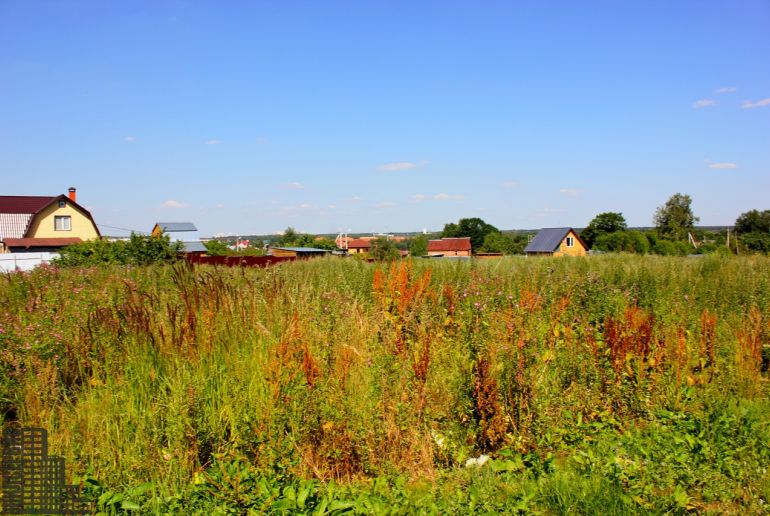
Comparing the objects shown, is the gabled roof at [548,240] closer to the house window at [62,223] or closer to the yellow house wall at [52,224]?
the yellow house wall at [52,224]

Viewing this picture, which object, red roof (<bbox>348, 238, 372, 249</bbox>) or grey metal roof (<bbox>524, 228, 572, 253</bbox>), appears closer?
grey metal roof (<bbox>524, 228, 572, 253</bbox>)

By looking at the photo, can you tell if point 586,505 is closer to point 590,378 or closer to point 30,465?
point 590,378

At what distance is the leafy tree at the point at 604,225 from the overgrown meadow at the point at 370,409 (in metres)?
78.3

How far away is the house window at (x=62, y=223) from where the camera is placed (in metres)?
46.1

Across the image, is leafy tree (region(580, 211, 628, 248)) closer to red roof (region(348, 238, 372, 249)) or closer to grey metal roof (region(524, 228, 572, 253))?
grey metal roof (region(524, 228, 572, 253))

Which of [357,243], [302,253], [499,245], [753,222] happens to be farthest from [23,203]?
[753,222]

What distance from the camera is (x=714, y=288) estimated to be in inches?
316

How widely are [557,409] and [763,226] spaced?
93.0m

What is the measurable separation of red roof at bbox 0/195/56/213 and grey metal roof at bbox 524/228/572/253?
50370mm

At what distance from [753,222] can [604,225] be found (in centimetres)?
2423

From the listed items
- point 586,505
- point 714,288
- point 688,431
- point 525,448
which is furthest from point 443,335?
point 714,288

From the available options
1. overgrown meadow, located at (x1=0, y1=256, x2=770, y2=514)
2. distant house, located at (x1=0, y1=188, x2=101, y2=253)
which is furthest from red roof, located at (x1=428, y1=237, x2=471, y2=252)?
overgrown meadow, located at (x1=0, y1=256, x2=770, y2=514)

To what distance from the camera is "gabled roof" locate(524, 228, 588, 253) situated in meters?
57.0

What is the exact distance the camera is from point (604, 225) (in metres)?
79.2
